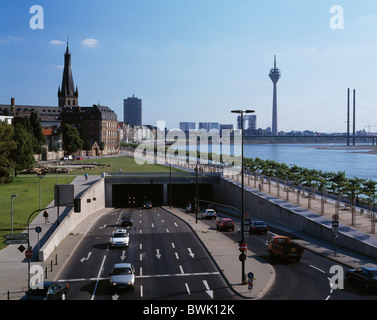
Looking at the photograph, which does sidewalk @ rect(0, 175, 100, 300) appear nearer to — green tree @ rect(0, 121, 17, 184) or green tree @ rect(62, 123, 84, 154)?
green tree @ rect(0, 121, 17, 184)

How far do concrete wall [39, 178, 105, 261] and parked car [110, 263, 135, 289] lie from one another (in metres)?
9.42

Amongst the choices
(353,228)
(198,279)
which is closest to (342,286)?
(198,279)

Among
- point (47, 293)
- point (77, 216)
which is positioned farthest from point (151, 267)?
point (77, 216)

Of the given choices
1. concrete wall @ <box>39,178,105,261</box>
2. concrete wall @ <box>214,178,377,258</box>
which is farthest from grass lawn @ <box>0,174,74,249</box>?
concrete wall @ <box>214,178,377,258</box>

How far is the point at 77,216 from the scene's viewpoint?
51.9 meters

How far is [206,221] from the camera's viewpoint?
56719 mm

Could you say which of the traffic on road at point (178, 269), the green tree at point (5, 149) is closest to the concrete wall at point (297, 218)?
the traffic on road at point (178, 269)

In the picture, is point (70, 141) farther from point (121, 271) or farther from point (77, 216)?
point (121, 271)

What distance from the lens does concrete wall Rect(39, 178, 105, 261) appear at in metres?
35.1

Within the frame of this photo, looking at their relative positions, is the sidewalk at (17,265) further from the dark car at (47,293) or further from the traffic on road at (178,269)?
the traffic on road at (178,269)

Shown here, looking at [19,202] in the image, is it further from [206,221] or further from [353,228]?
[353,228]

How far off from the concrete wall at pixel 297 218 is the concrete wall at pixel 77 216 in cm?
2362

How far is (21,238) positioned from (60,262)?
608cm
